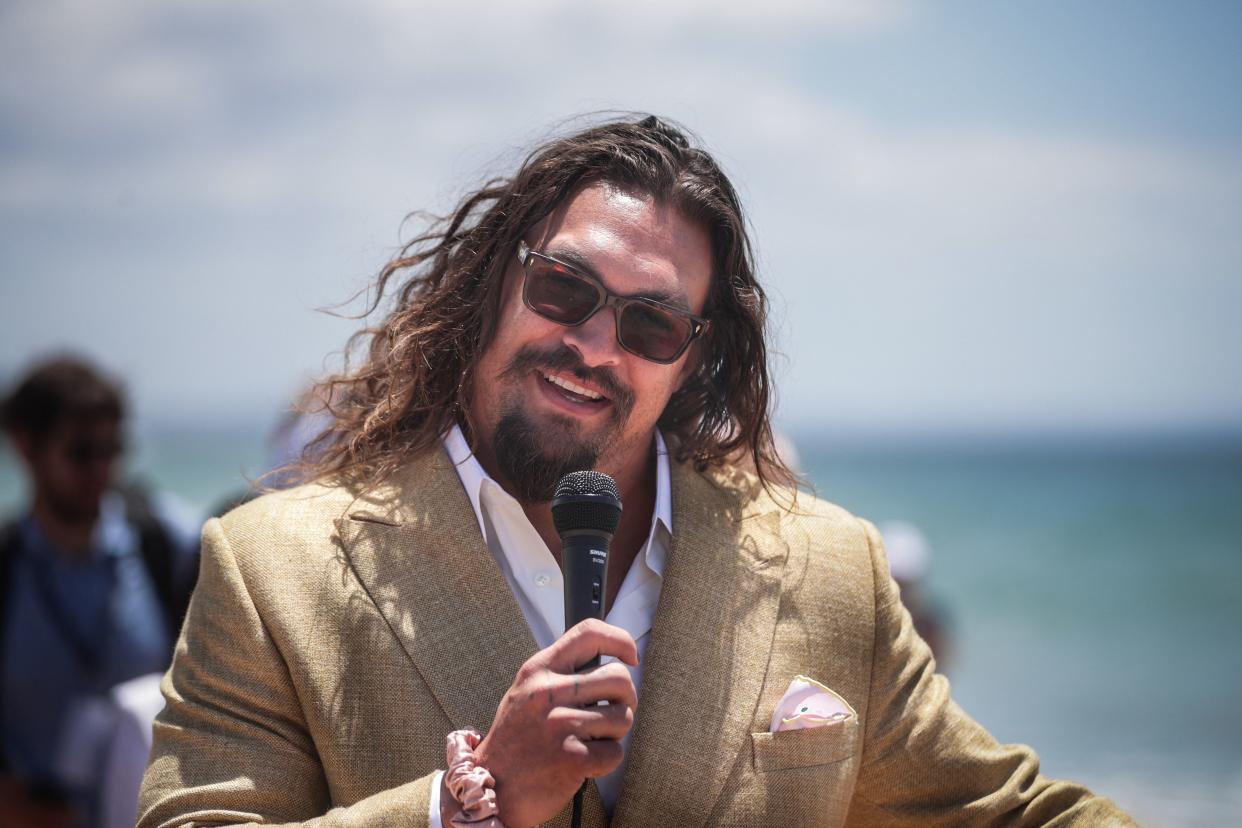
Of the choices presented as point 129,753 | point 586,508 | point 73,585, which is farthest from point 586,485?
point 73,585

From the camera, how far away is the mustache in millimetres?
2576

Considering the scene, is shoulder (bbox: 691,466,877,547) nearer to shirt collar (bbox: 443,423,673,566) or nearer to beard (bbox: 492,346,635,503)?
shirt collar (bbox: 443,423,673,566)

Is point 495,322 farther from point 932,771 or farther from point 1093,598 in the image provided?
point 1093,598

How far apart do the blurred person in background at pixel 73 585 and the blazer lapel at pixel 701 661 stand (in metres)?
2.87

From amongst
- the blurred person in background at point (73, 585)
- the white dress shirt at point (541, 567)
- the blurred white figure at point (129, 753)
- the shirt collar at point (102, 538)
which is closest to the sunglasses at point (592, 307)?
the white dress shirt at point (541, 567)

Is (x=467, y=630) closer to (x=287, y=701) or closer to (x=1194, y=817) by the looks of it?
Result: (x=287, y=701)

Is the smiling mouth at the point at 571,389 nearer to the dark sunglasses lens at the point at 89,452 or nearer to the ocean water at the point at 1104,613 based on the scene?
the ocean water at the point at 1104,613

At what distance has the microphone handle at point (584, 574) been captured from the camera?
77.4 inches

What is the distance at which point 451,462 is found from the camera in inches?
105

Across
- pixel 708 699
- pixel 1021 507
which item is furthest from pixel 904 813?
pixel 1021 507

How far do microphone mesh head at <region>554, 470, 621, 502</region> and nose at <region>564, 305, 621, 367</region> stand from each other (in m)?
0.45

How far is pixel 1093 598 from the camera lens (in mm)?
26328

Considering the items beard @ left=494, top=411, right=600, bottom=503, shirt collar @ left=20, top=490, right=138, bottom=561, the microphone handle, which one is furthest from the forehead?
shirt collar @ left=20, top=490, right=138, bottom=561

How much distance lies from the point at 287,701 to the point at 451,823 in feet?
1.57
